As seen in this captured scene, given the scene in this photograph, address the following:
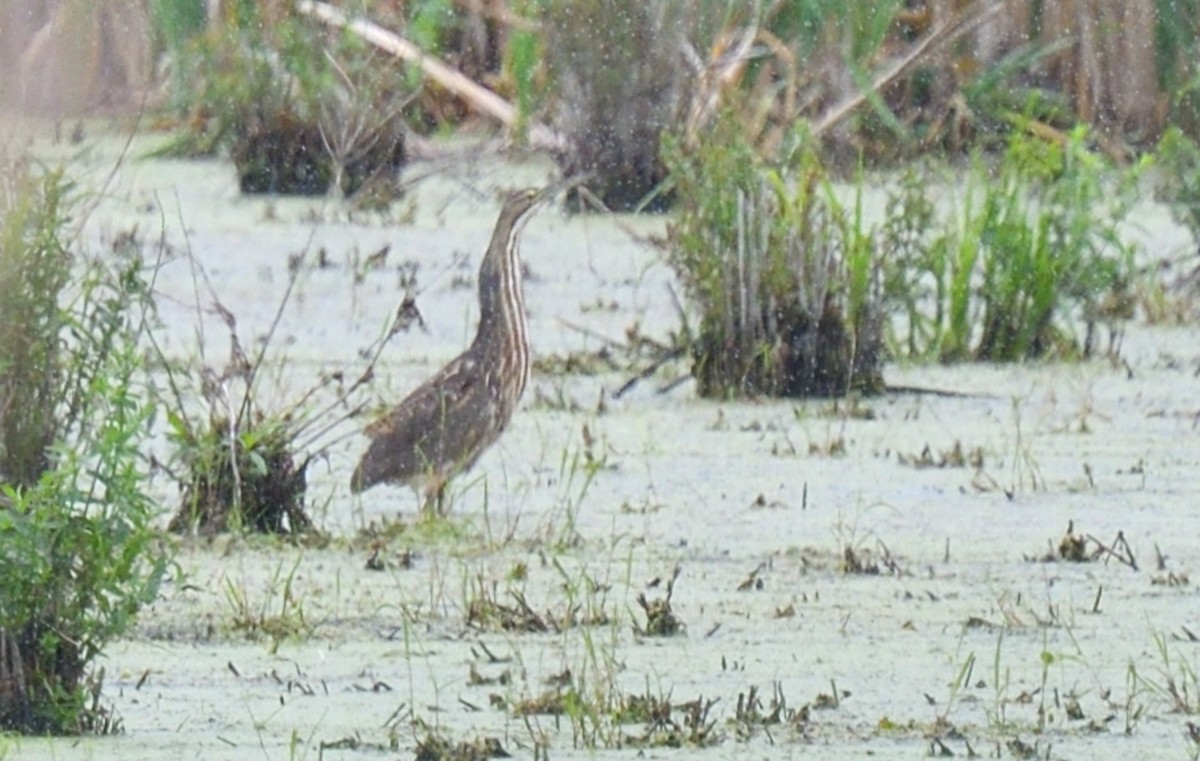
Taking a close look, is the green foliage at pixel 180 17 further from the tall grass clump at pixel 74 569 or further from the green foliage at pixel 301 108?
the tall grass clump at pixel 74 569

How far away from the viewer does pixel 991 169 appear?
37.7 ft

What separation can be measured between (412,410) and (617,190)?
17.0 ft

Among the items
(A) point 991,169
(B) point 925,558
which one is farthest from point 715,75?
(B) point 925,558

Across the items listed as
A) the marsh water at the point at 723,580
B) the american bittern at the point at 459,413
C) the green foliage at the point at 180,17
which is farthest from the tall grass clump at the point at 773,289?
the green foliage at the point at 180,17

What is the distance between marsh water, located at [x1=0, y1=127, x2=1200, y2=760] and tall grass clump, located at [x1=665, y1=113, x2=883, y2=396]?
104 mm

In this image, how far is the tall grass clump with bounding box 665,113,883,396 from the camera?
276 inches

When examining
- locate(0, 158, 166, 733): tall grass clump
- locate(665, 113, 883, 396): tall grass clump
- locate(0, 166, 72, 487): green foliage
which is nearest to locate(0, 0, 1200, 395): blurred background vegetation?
locate(665, 113, 883, 396): tall grass clump

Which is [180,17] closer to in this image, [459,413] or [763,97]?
[763,97]

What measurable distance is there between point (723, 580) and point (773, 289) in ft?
7.18

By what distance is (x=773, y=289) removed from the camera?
7.07 metres

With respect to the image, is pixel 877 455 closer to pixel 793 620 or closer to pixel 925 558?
pixel 925 558

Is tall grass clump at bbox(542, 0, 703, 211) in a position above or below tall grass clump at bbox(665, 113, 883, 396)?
above

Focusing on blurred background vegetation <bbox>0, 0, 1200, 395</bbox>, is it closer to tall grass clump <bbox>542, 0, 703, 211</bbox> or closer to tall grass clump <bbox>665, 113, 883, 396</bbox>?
tall grass clump <bbox>542, 0, 703, 211</bbox>

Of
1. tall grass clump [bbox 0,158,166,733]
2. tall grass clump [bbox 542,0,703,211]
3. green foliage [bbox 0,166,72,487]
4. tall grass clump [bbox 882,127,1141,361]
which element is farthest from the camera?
tall grass clump [bbox 542,0,703,211]
